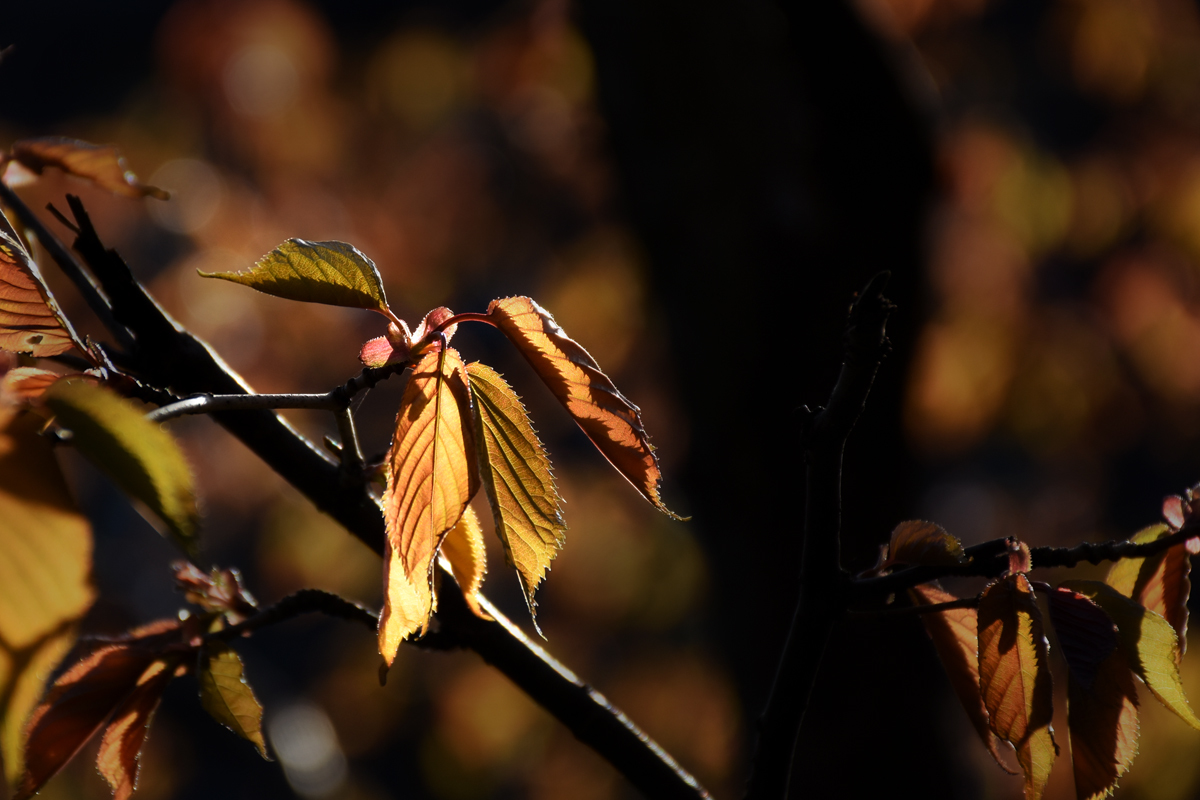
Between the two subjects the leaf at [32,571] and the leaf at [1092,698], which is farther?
the leaf at [1092,698]

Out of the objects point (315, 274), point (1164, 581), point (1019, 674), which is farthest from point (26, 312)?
point (1164, 581)

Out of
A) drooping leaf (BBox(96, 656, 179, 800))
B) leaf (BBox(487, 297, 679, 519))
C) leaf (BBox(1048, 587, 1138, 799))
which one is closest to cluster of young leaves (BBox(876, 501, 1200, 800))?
leaf (BBox(1048, 587, 1138, 799))

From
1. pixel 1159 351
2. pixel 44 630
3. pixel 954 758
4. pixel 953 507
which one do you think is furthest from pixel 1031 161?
pixel 44 630

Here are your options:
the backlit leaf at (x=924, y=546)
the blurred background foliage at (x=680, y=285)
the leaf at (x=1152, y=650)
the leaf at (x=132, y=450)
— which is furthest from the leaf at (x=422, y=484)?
the blurred background foliage at (x=680, y=285)

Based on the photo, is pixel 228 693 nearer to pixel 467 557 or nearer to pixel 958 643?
pixel 467 557

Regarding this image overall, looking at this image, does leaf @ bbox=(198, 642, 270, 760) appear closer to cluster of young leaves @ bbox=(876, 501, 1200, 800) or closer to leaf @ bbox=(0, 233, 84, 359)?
leaf @ bbox=(0, 233, 84, 359)

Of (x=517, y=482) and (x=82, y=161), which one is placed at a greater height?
(x=82, y=161)

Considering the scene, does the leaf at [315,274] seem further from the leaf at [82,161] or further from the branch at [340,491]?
the leaf at [82,161]

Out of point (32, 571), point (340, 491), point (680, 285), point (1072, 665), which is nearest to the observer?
point (32, 571)
